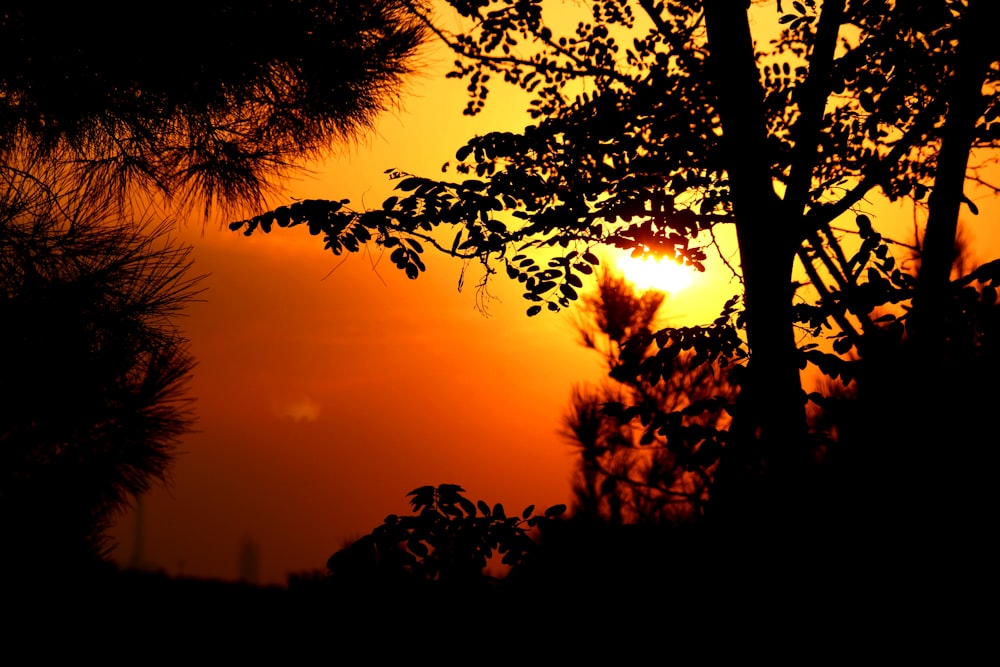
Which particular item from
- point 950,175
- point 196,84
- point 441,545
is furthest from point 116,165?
point 950,175

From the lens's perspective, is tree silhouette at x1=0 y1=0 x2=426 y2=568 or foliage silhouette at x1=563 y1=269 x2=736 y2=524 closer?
tree silhouette at x1=0 y1=0 x2=426 y2=568

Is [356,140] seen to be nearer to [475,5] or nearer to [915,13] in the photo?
[475,5]

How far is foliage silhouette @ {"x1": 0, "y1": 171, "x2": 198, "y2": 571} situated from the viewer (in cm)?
324

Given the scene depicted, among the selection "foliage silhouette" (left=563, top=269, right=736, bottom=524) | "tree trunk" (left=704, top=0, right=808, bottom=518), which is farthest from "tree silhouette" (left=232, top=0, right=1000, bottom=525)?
"foliage silhouette" (left=563, top=269, right=736, bottom=524)

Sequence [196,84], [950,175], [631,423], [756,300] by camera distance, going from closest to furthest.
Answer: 1. [950,175]
2. [756,300]
3. [196,84]
4. [631,423]

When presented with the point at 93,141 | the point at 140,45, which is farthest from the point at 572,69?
the point at 93,141

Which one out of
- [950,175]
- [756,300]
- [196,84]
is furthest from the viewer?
[196,84]

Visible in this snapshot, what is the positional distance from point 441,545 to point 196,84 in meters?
2.88

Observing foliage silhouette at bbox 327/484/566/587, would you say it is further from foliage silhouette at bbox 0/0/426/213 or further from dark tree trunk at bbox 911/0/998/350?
foliage silhouette at bbox 0/0/426/213

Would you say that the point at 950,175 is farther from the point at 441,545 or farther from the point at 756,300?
the point at 441,545

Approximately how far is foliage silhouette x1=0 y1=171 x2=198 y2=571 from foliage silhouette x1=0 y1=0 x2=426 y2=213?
0.63 m

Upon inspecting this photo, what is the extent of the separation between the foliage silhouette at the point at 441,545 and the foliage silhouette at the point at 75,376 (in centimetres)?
132

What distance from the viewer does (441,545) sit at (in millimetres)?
3139

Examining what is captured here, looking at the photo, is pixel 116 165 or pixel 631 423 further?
pixel 631 423
